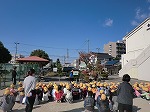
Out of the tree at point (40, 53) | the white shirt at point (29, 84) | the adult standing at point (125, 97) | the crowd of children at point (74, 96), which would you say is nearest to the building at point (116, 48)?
the tree at point (40, 53)

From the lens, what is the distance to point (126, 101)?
18.1 ft

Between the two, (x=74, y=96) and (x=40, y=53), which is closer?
(x=74, y=96)

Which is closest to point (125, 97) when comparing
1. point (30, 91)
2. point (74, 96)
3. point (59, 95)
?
point (30, 91)

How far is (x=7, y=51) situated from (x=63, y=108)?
112 ft

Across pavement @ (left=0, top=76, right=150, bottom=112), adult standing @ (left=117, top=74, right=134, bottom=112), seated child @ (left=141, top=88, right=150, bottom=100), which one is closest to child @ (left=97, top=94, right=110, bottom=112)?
pavement @ (left=0, top=76, right=150, bottom=112)

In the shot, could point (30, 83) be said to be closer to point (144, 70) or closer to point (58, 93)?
point (58, 93)

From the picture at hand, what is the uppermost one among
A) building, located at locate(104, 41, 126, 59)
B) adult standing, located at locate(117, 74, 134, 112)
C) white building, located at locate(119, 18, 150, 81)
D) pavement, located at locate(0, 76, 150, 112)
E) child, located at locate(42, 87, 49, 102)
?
building, located at locate(104, 41, 126, 59)

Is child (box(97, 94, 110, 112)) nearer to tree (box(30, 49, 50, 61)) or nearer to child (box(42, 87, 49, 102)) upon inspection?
child (box(42, 87, 49, 102))

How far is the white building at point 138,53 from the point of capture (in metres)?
25.3

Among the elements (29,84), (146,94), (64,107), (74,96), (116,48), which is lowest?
(64,107)

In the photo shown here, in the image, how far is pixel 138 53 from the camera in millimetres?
33125

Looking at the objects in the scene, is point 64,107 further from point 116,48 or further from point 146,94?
point 116,48

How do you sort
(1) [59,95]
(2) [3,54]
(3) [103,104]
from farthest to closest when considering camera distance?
1. (2) [3,54]
2. (1) [59,95]
3. (3) [103,104]

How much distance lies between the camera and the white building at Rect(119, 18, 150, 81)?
2534cm
